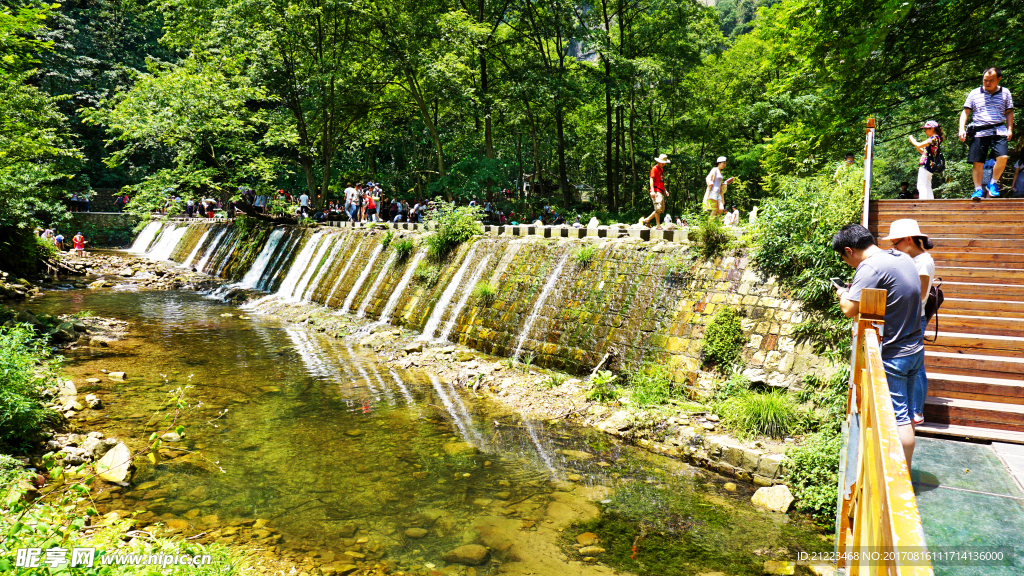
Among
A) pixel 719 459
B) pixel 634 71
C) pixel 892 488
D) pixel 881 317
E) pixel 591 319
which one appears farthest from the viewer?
pixel 634 71

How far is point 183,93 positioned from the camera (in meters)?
18.8

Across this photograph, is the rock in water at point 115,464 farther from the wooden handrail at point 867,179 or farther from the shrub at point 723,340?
the wooden handrail at point 867,179

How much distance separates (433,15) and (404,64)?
295 cm

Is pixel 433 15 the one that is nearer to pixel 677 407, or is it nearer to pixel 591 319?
pixel 591 319

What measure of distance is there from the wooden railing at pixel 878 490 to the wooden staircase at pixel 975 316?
276 cm

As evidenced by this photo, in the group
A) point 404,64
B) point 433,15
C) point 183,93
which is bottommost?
point 183,93

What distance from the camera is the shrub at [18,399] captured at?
236 inches

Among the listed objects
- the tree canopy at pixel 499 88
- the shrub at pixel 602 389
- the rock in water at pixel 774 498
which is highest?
the tree canopy at pixel 499 88

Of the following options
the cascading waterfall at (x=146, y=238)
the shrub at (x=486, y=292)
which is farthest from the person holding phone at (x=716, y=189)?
the cascading waterfall at (x=146, y=238)

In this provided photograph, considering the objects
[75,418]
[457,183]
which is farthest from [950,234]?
[457,183]

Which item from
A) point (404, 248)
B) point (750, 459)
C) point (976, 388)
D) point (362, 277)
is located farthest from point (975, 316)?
point (362, 277)

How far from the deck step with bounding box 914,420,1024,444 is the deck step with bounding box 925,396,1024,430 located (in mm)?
57

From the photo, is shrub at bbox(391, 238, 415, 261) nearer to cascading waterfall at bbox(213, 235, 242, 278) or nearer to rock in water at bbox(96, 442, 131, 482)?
rock in water at bbox(96, 442, 131, 482)

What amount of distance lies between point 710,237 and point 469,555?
666 cm
